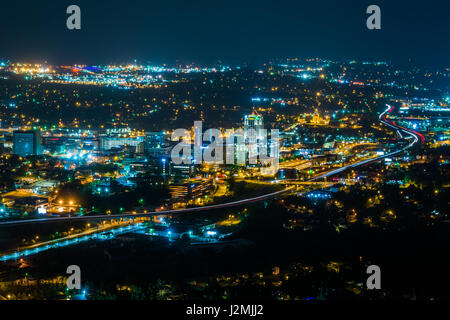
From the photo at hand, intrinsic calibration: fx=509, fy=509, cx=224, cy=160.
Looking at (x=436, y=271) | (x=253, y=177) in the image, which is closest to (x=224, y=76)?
(x=253, y=177)

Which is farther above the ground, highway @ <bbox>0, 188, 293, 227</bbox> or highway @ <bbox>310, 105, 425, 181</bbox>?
highway @ <bbox>310, 105, 425, 181</bbox>

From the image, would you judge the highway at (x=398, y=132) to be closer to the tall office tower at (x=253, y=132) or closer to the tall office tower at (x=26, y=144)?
the tall office tower at (x=253, y=132)

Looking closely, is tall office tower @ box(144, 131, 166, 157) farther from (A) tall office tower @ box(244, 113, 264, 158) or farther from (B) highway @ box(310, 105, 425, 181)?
(B) highway @ box(310, 105, 425, 181)

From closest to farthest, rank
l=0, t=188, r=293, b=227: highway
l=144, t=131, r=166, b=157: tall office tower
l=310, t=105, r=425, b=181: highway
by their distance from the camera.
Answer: l=0, t=188, r=293, b=227: highway → l=310, t=105, r=425, b=181: highway → l=144, t=131, r=166, b=157: tall office tower

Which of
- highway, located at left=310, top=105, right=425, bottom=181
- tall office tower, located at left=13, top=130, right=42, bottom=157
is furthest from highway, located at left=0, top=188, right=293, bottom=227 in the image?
tall office tower, located at left=13, top=130, right=42, bottom=157

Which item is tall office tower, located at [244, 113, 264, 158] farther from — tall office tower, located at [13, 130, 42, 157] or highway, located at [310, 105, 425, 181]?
tall office tower, located at [13, 130, 42, 157]

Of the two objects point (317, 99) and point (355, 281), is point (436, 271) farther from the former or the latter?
point (317, 99)

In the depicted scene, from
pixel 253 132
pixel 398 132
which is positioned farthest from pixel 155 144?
pixel 398 132

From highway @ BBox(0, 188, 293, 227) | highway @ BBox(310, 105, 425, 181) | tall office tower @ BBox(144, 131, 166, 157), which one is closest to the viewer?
highway @ BBox(0, 188, 293, 227)

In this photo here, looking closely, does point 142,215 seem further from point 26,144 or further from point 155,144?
point 26,144

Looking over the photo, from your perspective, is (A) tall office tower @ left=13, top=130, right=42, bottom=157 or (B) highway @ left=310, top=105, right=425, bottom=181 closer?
(B) highway @ left=310, top=105, right=425, bottom=181
